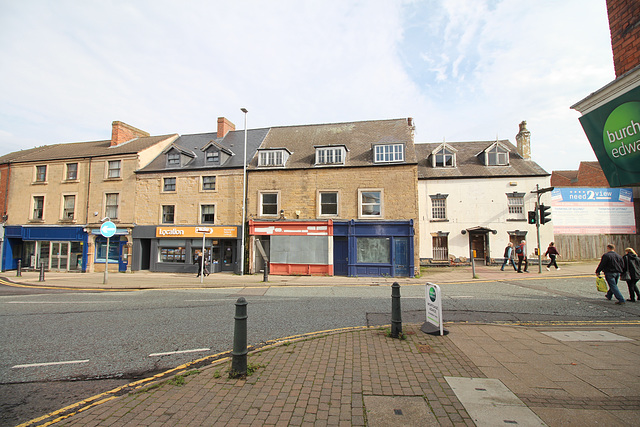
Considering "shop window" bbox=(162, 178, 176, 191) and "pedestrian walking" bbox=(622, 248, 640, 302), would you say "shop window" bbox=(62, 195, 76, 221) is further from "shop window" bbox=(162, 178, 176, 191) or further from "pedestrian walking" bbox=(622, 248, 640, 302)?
"pedestrian walking" bbox=(622, 248, 640, 302)

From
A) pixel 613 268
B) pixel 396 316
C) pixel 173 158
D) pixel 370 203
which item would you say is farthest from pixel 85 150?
pixel 613 268

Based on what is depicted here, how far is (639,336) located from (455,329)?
10.9ft

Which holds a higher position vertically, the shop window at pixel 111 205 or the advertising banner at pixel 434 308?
the shop window at pixel 111 205

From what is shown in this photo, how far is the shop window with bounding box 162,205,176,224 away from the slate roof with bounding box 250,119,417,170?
6421 mm

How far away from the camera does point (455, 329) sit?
21.6 ft

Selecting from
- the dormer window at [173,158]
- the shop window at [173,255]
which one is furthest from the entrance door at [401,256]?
the dormer window at [173,158]

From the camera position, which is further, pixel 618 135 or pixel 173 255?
pixel 173 255

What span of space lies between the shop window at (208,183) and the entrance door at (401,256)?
12593 mm

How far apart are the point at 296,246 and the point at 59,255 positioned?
18.1 meters

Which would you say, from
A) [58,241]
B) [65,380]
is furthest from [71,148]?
[65,380]

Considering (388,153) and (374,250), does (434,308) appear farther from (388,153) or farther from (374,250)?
(388,153)

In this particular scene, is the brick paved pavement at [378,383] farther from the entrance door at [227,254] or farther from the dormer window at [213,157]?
the dormer window at [213,157]

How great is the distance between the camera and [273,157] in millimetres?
21141

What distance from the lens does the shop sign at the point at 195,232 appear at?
20469 mm
